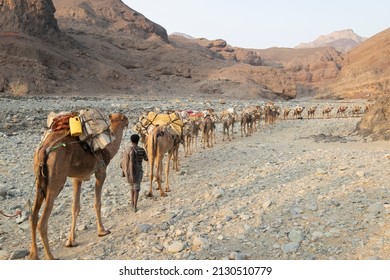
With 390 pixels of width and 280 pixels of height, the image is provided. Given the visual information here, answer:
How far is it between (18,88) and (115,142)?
41507mm

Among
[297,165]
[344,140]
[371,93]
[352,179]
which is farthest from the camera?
[371,93]

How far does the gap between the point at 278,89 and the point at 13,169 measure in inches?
2525

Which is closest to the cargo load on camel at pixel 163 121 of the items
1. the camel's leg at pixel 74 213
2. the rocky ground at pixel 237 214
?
the rocky ground at pixel 237 214

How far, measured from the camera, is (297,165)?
34.8 ft

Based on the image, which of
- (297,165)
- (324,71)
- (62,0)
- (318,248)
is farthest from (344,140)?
(62,0)

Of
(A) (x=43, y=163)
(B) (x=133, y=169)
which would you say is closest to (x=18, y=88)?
(B) (x=133, y=169)

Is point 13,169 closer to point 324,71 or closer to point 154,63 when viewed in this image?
point 154,63

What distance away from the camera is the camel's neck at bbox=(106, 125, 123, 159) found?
665 cm

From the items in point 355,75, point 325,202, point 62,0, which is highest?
point 62,0

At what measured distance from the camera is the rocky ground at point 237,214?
17.9 feet

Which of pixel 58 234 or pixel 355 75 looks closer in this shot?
pixel 58 234

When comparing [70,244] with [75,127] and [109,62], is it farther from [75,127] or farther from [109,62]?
[109,62]

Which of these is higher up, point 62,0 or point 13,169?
point 62,0

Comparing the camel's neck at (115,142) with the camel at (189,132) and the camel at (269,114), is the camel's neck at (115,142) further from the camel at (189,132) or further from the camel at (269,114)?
the camel at (269,114)
